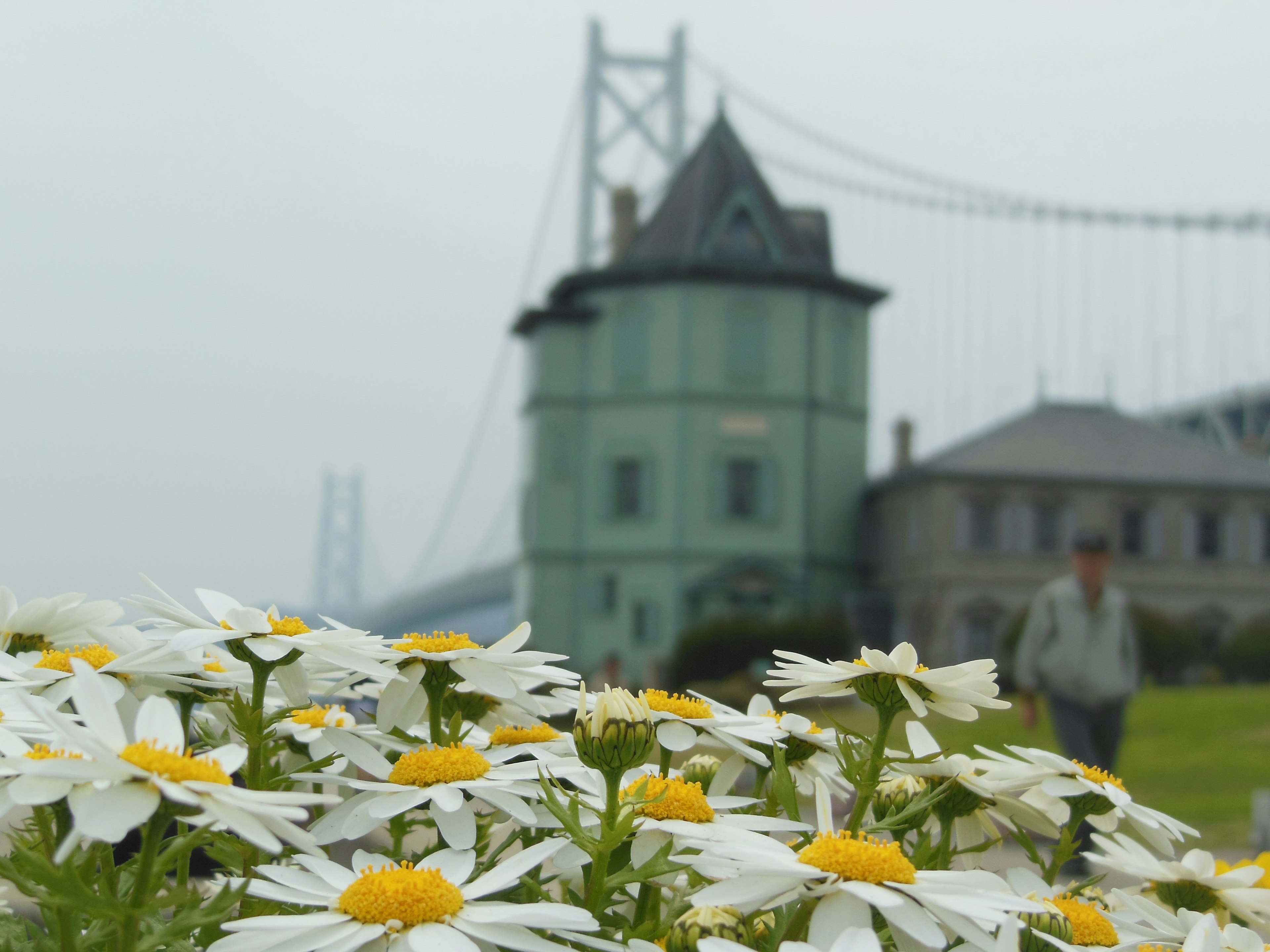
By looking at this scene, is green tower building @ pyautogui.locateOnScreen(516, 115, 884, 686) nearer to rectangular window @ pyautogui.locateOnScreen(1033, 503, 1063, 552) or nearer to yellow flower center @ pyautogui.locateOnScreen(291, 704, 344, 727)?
rectangular window @ pyautogui.locateOnScreen(1033, 503, 1063, 552)

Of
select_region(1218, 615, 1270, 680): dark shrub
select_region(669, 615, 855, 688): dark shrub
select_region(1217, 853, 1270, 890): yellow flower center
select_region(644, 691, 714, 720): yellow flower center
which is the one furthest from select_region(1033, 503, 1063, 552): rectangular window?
select_region(644, 691, 714, 720): yellow flower center

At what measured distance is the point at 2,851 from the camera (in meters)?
2.18

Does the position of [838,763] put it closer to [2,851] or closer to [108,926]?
[108,926]

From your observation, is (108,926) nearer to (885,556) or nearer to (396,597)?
(885,556)

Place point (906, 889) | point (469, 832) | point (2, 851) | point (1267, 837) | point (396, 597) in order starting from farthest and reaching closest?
point (396, 597) < point (1267, 837) < point (2, 851) < point (469, 832) < point (906, 889)

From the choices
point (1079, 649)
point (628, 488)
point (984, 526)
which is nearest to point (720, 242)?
point (628, 488)

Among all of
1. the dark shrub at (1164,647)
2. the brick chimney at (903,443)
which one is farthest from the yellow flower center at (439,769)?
the brick chimney at (903,443)

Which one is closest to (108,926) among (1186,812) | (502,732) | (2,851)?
(502,732)

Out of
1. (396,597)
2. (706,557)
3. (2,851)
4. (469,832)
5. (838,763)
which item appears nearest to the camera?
(469,832)

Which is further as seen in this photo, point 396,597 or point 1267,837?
point 396,597

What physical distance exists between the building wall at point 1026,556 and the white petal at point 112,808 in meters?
34.2

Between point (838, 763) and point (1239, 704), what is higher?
point (838, 763)

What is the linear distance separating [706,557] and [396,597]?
35.5m

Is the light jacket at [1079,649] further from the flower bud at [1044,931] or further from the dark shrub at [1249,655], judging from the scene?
the dark shrub at [1249,655]
